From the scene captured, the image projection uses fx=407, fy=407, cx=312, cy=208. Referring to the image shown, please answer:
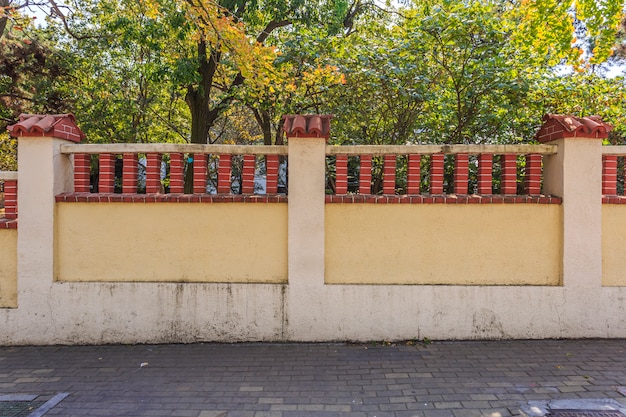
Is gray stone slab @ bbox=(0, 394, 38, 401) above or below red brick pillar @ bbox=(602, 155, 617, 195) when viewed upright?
below

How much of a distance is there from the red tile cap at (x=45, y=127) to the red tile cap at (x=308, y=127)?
258 cm

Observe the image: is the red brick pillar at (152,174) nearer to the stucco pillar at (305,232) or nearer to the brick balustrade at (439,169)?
the stucco pillar at (305,232)

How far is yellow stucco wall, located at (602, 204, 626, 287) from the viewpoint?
184 inches

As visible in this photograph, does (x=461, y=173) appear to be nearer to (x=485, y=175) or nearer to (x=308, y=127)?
(x=485, y=175)

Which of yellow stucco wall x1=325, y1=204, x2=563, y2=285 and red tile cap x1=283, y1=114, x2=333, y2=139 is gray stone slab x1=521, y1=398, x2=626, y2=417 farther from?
red tile cap x1=283, y1=114, x2=333, y2=139

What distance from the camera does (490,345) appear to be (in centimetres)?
455

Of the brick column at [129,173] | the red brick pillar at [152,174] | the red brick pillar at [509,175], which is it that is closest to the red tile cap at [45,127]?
the brick column at [129,173]

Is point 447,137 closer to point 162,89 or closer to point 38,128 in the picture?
point 38,128

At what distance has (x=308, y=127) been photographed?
15.1 ft

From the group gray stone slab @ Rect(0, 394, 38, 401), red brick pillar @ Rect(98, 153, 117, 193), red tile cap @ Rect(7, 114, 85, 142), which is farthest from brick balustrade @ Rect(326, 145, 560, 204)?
gray stone slab @ Rect(0, 394, 38, 401)

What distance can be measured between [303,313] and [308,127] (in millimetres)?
2113

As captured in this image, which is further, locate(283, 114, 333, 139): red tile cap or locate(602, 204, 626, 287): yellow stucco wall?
locate(602, 204, 626, 287): yellow stucco wall

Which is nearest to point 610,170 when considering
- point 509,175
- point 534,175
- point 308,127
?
point 534,175

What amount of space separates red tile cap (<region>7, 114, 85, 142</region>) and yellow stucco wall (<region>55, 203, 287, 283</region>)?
817 millimetres
